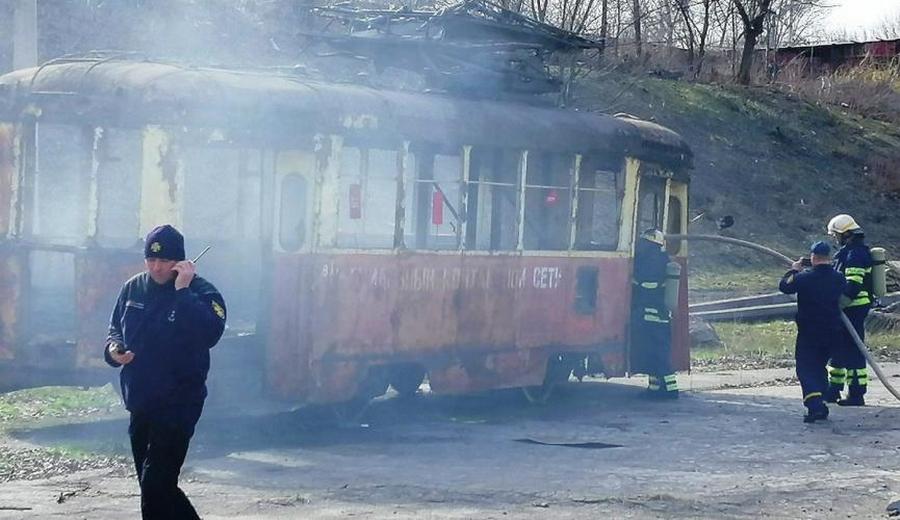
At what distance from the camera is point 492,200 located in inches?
529

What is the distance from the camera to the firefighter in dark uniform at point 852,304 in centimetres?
1441

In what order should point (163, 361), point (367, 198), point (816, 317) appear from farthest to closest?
point (816, 317)
point (367, 198)
point (163, 361)

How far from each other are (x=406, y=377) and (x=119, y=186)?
3208 millimetres

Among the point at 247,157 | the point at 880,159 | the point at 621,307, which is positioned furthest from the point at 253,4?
the point at 880,159

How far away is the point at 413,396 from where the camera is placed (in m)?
13.5

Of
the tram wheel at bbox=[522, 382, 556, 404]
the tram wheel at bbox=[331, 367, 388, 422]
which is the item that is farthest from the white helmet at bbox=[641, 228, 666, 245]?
the tram wheel at bbox=[331, 367, 388, 422]

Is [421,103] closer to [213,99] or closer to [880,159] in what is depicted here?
[213,99]

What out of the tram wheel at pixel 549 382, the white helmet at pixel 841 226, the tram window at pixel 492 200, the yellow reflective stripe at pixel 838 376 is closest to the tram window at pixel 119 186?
the tram window at pixel 492 200

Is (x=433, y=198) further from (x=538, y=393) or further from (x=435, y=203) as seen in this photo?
(x=538, y=393)

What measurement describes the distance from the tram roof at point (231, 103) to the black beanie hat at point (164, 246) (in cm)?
415

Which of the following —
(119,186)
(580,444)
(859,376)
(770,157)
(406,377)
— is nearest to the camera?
(119,186)

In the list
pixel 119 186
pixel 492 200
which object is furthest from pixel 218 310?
pixel 492 200

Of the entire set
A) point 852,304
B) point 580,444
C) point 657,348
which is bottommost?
point 580,444

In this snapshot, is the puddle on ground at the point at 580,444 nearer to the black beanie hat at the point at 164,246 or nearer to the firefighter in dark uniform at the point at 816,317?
the firefighter in dark uniform at the point at 816,317
